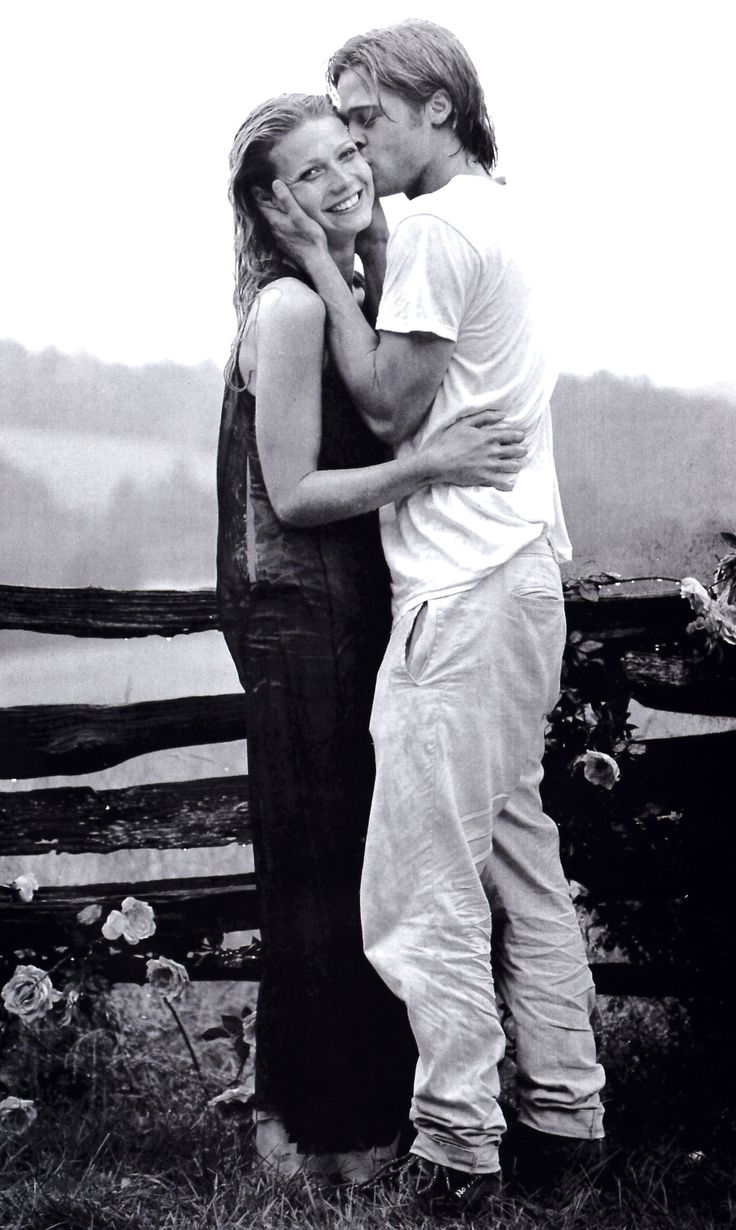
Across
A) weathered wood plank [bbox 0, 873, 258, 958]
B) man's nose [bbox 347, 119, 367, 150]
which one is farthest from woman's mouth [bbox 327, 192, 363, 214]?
weathered wood plank [bbox 0, 873, 258, 958]

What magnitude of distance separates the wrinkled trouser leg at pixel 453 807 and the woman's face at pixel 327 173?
900mm

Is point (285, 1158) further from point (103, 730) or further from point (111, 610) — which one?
point (111, 610)

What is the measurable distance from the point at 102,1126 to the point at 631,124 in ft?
10.1

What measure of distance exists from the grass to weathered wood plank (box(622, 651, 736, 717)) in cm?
84

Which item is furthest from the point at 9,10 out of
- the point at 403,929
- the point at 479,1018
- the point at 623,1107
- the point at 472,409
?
the point at 623,1107

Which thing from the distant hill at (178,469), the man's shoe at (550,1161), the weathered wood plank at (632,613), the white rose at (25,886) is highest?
the distant hill at (178,469)

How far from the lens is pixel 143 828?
3.64 meters

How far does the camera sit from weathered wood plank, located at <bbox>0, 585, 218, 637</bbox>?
3570 mm

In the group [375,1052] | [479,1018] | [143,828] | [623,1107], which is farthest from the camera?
[143,828]

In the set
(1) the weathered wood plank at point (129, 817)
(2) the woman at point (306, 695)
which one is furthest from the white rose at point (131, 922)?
(2) the woman at point (306, 695)

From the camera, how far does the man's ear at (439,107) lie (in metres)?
2.88

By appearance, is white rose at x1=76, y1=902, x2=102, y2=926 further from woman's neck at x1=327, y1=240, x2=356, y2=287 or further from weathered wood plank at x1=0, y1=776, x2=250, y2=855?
woman's neck at x1=327, y1=240, x2=356, y2=287

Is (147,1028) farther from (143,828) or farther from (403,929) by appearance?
(403,929)

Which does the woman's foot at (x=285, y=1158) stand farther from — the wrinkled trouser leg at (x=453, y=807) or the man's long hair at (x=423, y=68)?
the man's long hair at (x=423, y=68)
